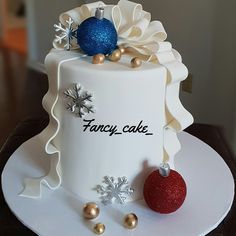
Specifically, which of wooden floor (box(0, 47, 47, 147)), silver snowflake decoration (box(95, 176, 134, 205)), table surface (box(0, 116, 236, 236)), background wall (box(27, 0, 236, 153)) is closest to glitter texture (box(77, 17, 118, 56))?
silver snowflake decoration (box(95, 176, 134, 205))

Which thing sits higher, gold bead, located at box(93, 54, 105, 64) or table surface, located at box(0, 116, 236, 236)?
gold bead, located at box(93, 54, 105, 64)

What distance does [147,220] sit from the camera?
824mm

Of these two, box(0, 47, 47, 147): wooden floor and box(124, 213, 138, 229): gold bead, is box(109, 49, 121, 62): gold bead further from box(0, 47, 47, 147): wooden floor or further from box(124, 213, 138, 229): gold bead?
box(0, 47, 47, 147): wooden floor

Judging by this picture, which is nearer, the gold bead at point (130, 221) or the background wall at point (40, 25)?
the gold bead at point (130, 221)

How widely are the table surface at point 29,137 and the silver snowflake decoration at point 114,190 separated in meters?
0.15

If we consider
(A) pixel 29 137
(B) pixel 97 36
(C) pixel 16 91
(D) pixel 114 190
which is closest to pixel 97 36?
(B) pixel 97 36

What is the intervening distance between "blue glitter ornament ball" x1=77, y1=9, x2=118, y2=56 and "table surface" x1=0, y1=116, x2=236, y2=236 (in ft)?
1.12

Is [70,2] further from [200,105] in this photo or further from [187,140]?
[187,140]

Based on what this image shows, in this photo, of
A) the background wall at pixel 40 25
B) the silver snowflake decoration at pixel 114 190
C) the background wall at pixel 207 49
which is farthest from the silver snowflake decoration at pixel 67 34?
the background wall at pixel 40 25

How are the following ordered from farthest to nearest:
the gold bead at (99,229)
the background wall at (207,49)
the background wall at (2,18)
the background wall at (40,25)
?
the background wall at (2,18) → the background wall at (40,25) → the background wall at (207,49) → the gold bead at (99,229)

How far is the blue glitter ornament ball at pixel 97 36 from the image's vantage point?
81 cm

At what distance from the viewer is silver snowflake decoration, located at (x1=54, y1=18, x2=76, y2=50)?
2.82ft

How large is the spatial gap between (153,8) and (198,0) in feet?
0.54

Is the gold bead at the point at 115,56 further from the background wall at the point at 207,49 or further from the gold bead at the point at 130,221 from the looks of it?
the background wall at the point at 207,49
